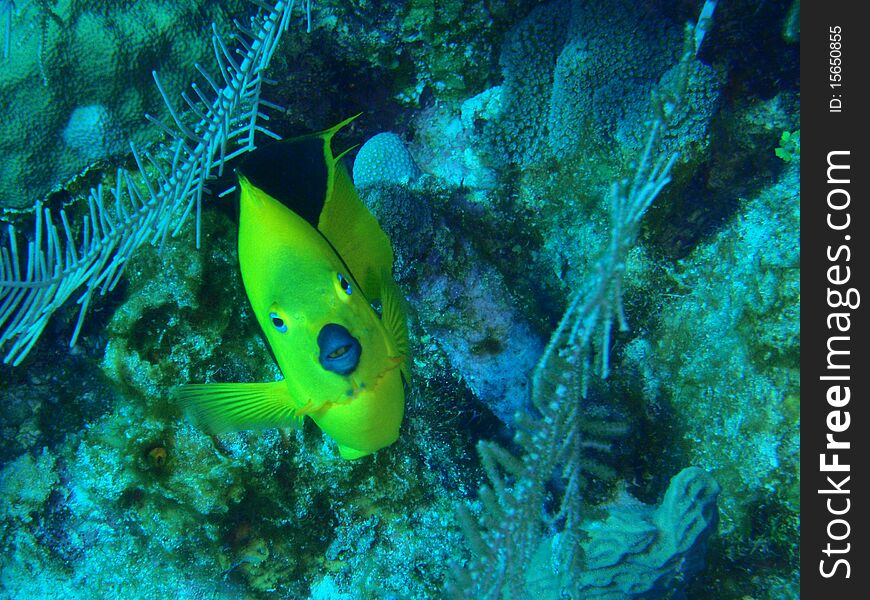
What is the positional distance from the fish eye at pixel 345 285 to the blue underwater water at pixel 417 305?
1.16 ft

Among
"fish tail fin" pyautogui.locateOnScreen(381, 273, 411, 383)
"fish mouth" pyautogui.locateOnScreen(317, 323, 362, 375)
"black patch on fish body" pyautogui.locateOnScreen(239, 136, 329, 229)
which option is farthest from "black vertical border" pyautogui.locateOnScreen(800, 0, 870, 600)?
"black patch on fish body" pyautogui.locateOnScreen(239, 136, 329, 229)

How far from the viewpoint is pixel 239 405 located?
1.62 metres

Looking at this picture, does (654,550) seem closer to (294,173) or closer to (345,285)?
(345,285)

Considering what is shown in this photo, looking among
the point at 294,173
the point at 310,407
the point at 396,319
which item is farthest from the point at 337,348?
the point at 294,173

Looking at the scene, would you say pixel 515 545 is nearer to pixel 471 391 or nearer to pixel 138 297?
pixel 471 391

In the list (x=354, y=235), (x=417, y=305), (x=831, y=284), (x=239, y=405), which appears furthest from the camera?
(x=417, y=305)

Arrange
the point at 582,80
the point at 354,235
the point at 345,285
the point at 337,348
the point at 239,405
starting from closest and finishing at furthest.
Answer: the point at 337,348, the point at 345,285, the point at 239,405, the point at 354,235, the point at 582,80

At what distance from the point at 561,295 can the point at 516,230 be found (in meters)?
0.46

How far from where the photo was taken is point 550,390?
170 centimetres

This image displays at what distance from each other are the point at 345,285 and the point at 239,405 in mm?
586

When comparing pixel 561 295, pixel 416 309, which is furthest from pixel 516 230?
pixel 416 309

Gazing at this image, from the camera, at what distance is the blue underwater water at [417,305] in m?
2.10

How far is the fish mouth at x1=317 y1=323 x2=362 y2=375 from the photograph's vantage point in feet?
4.32

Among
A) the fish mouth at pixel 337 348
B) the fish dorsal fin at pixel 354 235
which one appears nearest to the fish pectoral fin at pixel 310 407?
the fish mouth at pixel 337 348
